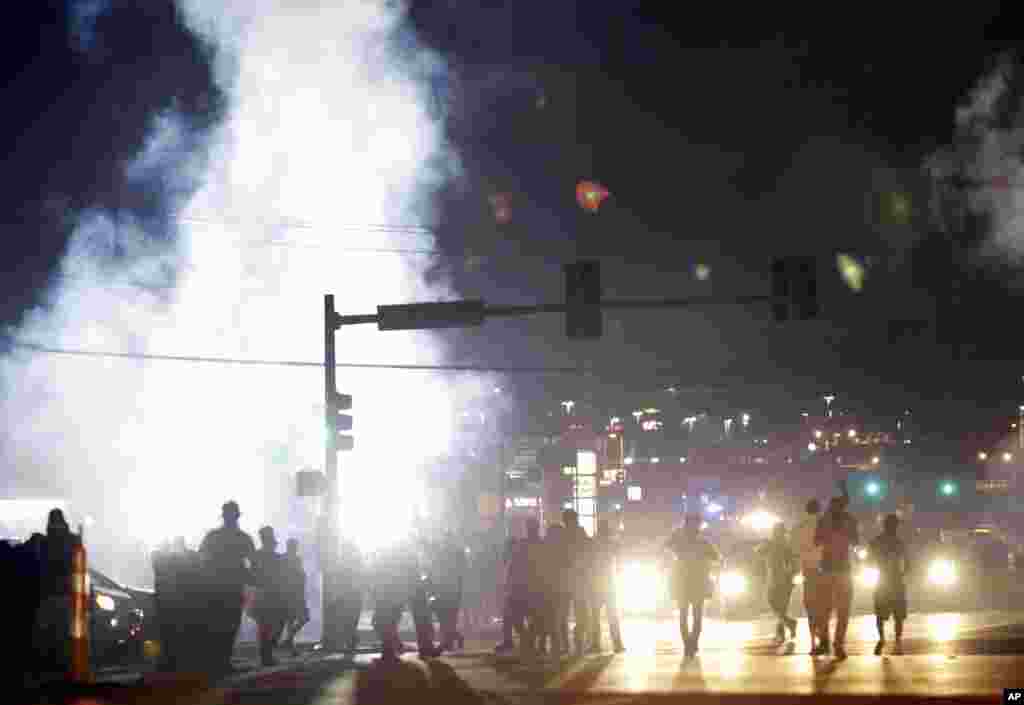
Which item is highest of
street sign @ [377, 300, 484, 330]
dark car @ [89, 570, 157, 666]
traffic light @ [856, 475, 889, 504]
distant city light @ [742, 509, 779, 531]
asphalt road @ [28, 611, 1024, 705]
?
street sign @ [377, 300, 484, 330]

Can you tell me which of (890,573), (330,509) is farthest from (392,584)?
(890,573)

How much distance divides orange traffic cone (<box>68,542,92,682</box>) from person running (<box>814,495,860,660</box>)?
328 inches

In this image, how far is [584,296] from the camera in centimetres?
2383

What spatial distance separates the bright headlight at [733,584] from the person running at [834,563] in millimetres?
14229

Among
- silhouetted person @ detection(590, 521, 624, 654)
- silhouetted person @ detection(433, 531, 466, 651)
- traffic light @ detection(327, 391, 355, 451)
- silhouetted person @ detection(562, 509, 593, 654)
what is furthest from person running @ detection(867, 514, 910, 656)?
traffic light @ detection(327, 391, 355, 451)

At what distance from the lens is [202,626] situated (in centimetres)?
1670

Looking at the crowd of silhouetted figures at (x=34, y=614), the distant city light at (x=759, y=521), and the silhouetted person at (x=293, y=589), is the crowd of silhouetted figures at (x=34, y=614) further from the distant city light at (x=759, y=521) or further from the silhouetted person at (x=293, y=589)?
the distant city light at (x=759, y=521)

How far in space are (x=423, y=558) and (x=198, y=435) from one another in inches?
883

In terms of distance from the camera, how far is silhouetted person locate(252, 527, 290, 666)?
61.8 ft

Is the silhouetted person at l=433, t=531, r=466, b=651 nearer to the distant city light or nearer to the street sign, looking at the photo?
the street sign

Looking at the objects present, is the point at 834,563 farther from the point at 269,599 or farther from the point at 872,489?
the point at 872,489

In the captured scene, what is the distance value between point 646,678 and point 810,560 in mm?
4052

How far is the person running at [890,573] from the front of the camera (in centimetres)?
1777

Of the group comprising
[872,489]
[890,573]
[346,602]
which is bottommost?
[346,602]
